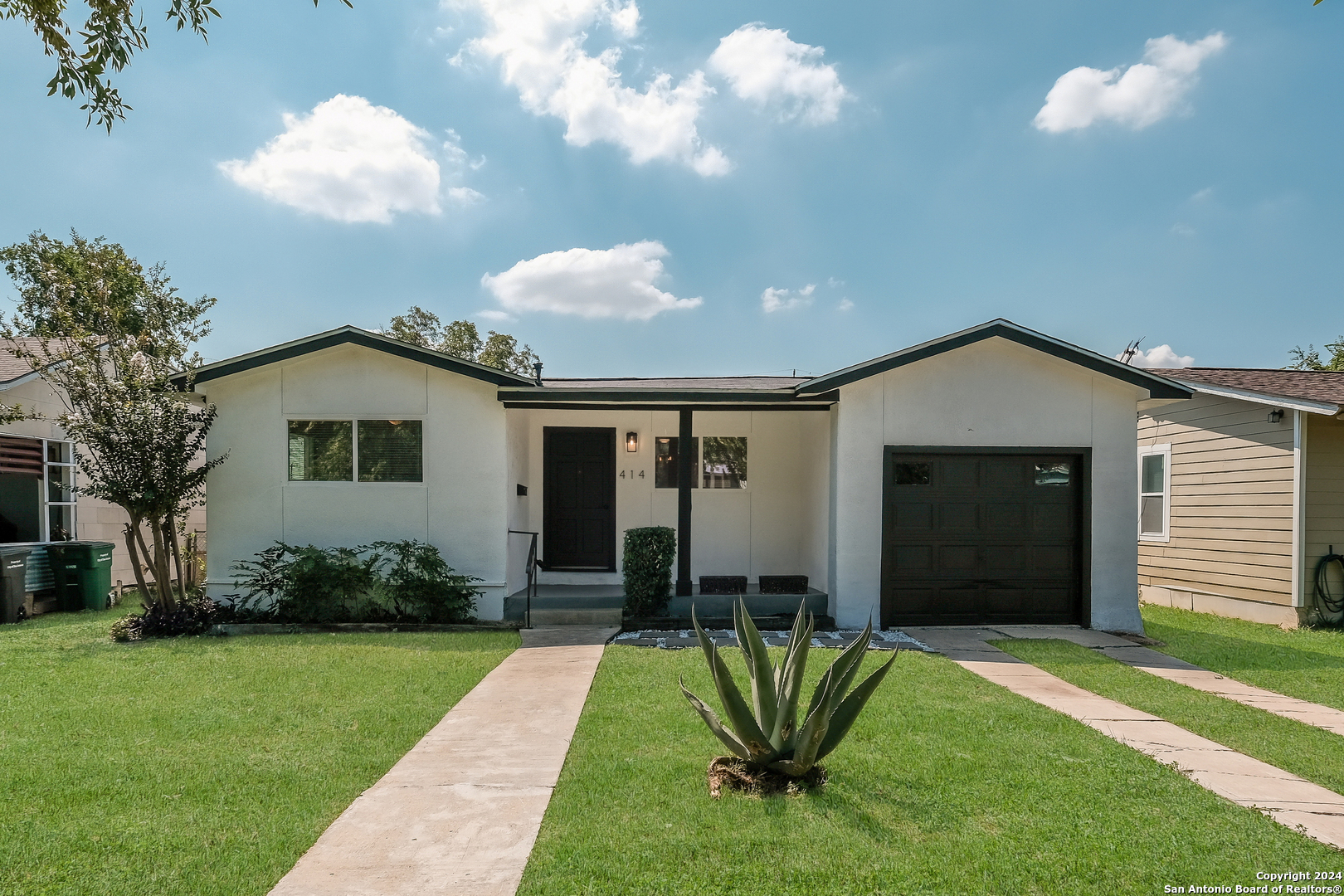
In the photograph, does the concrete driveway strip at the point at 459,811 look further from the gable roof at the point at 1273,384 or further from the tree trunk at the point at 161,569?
the gable roof at the point at 1273,384

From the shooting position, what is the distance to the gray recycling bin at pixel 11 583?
31.0ft

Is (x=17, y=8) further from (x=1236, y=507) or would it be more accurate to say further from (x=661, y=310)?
(x=661, y=310)

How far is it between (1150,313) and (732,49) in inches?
446

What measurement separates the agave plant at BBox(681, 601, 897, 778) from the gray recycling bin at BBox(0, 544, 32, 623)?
1033 centimetres

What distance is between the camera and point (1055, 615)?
8875mm

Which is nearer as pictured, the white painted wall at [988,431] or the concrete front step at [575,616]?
the white painted wall at [988,431]

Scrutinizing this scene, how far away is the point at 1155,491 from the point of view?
39.3ft

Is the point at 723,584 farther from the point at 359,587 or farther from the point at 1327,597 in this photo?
the point at 1327,597

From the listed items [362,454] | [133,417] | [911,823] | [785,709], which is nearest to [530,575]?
[362,454]

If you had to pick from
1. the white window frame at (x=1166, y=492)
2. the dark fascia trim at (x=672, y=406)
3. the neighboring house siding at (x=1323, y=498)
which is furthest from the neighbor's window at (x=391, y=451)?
the neighboring house siding at (x=1323, y=498)

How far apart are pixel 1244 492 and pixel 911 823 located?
965 centimetres

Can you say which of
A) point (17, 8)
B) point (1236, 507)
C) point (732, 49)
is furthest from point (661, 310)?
A: point (17, 8)

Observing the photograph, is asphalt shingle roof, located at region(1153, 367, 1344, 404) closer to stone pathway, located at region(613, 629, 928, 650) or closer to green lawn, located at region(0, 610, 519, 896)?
stone pathway, located at region(613, 629, 928, 650)

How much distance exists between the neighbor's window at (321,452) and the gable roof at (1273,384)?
11.4m
